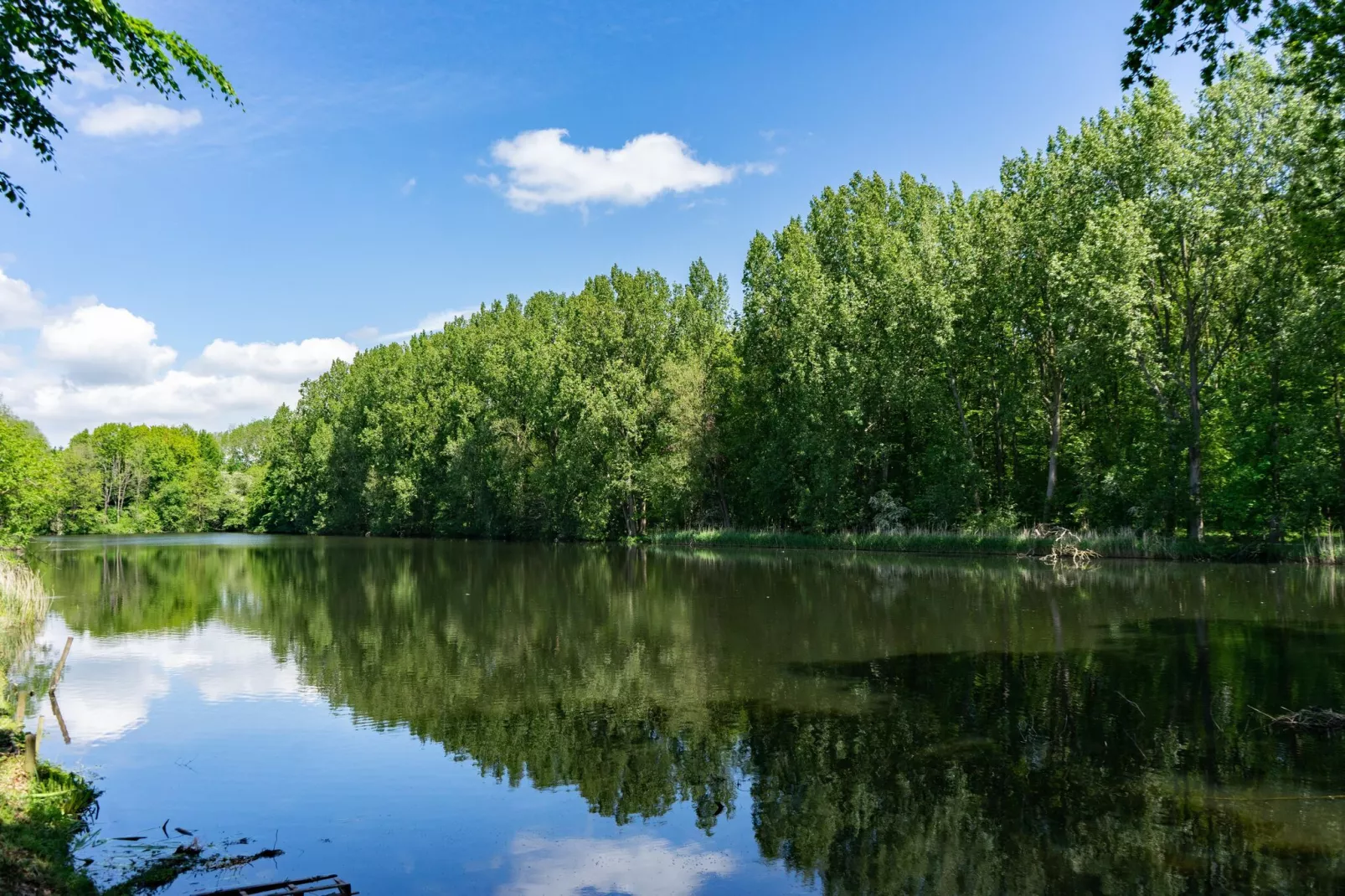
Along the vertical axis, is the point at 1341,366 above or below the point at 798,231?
below

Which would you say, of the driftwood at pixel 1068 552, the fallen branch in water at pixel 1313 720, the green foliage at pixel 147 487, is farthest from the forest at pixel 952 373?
the green foliage at pixel 147 487

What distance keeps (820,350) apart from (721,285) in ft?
54.1

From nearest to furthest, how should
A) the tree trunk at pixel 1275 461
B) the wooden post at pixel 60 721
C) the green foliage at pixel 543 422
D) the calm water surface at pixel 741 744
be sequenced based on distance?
the calm water surface at pixel 741 744, the wooden post at pixel 60 721, the tree trunk at pixel 1275 461, the green foliage at pixel 543 422

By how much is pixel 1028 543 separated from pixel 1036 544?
38cm

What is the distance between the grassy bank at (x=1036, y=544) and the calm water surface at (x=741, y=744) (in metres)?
6.74

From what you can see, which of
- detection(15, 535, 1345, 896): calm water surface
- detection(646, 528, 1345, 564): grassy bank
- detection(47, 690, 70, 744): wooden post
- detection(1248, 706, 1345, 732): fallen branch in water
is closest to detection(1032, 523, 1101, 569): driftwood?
detection(646, 528, 1345, 564): grassy bank

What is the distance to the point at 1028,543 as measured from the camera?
39125mm

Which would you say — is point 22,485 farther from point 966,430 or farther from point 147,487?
point 147,487

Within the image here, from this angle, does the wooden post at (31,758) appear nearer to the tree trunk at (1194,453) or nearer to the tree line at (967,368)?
the tree line at (967,368)

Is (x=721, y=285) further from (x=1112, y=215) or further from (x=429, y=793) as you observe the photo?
(x=429, y=793)

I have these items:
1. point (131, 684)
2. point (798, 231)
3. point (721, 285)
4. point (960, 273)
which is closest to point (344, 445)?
point (721, 285)

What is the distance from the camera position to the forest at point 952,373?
32.4 m

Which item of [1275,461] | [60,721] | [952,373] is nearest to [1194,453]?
[1275,461]

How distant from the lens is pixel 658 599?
A: 28031 millimetres
